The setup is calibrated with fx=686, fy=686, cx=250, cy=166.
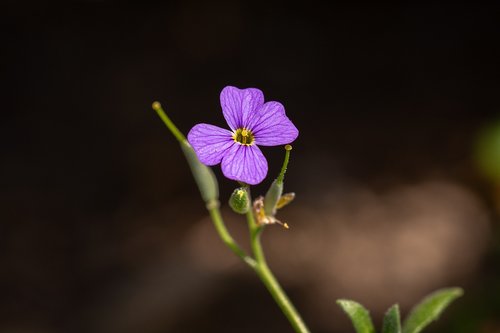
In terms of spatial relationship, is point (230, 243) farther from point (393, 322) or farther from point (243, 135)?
point (393, 322)

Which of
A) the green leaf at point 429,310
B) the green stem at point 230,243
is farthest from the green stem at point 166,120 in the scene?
the green leaf at point 429,310

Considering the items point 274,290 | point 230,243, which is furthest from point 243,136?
point 274,290

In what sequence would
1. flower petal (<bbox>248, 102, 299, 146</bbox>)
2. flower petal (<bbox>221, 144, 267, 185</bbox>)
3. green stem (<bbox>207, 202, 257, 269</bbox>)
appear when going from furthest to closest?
green stem (<bbox>207, 202, 257, 269</bbox>) → flower petal (<bbox>248, 102, 299, 146</bbox>) → flower petal (<bbox>221, 144, 267, 185</bbox>)

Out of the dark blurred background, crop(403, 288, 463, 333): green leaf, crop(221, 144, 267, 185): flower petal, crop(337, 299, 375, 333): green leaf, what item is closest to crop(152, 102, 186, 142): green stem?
crop(221, 144, 267, 185): flower petal

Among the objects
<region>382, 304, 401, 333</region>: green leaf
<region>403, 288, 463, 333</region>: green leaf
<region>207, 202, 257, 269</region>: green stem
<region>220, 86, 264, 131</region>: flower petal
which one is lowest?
<region>403, 288, 463, 333</region>: green leaf

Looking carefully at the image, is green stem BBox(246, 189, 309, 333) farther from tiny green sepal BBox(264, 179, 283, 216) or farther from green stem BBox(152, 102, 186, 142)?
green stem BBox(152, 102, 186, 142)

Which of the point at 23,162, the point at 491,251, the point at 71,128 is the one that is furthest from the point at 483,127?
the point at 23,162
